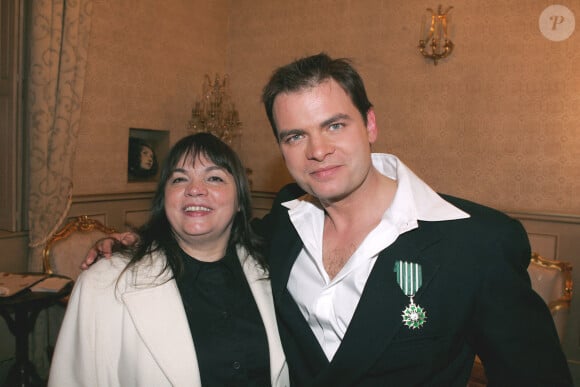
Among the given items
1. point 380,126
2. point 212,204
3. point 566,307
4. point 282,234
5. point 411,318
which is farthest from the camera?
point 380,126

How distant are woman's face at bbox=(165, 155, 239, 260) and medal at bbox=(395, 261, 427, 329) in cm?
73

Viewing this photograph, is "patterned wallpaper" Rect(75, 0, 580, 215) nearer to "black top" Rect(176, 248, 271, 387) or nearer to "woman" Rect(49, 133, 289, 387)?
"woman" Rect(49, 133, 289, 387)

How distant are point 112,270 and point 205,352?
1.42 ft

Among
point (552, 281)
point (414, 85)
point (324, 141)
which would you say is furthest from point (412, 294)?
point (414, 85)

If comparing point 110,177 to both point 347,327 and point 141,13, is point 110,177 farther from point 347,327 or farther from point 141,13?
point 347,327

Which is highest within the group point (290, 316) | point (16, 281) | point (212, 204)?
point (212, 204)

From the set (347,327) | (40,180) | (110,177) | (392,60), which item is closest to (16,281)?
(40,180)

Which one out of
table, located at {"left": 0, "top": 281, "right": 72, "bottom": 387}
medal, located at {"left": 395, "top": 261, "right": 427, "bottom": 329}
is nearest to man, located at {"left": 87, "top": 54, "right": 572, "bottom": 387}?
medal, located at {"left": 395, "top": 261, "right": 427, "bottom": 329}

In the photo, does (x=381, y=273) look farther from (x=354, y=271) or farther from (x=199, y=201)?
(x=199, y=201)

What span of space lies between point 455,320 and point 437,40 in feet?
11.1

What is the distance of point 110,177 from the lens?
13.3 feet

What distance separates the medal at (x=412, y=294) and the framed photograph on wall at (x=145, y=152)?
3.61 m

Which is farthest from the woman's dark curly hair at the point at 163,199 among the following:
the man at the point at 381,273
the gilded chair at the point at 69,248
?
the gilded chair at the point at 69,248

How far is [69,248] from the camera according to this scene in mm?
3230
